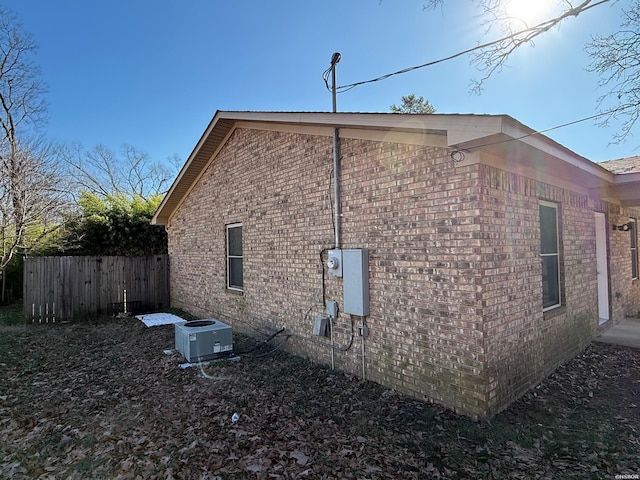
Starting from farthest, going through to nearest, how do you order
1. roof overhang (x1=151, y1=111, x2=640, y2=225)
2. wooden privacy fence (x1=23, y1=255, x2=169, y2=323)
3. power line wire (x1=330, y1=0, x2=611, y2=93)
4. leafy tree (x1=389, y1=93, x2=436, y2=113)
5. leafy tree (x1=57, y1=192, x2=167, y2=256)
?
leafy tree (x1=389, y1=93, x2=436, y2=113) → leafy tree (x1=57, y1=192, x2=167, y2=256) → wooden privacy fence (x1=23, y1=255, x2=169, y2=323) → power line wire (x1=330, y1=0, x2=611, y2=93) → roof overhang (x1=151, y1=111, x2=640, y2=225)

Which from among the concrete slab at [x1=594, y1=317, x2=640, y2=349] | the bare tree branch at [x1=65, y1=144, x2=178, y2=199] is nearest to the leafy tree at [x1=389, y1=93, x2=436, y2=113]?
the bare tree branch at [x1=65, y1=144, x2=178, y2=199]

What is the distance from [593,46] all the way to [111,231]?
14.4 metres

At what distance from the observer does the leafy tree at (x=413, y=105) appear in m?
24.2

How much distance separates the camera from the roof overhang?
348 centimetres

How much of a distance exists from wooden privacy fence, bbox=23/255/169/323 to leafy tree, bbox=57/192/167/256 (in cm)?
255

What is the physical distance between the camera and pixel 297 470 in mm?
2973

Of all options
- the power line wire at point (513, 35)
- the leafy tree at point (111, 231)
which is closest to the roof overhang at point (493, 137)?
the power line wire at point (513, 35)

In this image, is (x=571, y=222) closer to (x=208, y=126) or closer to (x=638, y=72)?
(x=638, y=72)

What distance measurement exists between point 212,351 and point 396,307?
10.8 ft

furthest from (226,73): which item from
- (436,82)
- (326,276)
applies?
(326,276)

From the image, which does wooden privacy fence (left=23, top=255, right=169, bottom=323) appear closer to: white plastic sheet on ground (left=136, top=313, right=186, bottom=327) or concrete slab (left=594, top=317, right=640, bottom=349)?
white plastic sheet on ground (left=136, top=313, right=186, bottom=327)

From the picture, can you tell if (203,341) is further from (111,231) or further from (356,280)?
(111,231)

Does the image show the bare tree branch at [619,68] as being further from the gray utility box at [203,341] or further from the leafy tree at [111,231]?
the leafy tree at [111,231]

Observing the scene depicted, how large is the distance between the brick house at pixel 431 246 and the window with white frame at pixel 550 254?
1.4 inches
